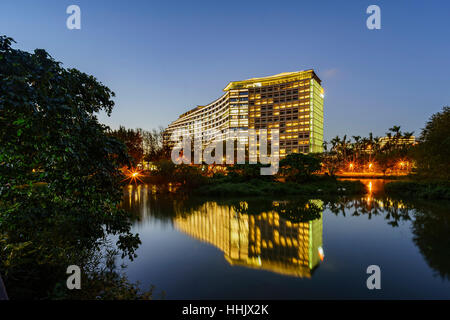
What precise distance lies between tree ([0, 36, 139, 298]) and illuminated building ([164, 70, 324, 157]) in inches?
4720

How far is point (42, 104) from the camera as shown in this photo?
13.0 ft

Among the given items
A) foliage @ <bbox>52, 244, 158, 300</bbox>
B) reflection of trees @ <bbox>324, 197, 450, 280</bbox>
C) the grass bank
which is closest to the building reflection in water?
foliage @ <bbox>52, 244, 158, 300</bbox>

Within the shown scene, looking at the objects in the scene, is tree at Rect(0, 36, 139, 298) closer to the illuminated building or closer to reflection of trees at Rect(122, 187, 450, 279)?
reflection of trees at Rect(122, 187, 450, 279)

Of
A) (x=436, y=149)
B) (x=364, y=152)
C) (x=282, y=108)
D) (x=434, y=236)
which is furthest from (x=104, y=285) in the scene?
(x=282, y=108)

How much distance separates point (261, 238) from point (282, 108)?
12980 centimetres

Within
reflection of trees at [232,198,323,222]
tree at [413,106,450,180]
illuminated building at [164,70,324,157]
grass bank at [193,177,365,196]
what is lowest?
reflection of trees at [232,198,323,222]

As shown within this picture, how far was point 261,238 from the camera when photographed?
12.5 metres

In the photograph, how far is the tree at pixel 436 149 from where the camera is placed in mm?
20578

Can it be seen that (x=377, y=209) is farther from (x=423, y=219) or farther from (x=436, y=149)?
(x=436, y=149)

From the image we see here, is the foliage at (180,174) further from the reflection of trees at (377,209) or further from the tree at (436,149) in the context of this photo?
the tree at (436,149)

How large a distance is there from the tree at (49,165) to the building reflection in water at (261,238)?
5739mm

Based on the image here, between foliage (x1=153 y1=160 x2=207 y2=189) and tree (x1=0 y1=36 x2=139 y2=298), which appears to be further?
foliage (x1=153 y1=160 x2=207 y2=189)

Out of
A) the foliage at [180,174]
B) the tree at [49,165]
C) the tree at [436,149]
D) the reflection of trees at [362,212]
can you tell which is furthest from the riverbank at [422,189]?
the tree at [49,165]

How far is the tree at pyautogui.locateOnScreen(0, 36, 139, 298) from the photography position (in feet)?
13.2
